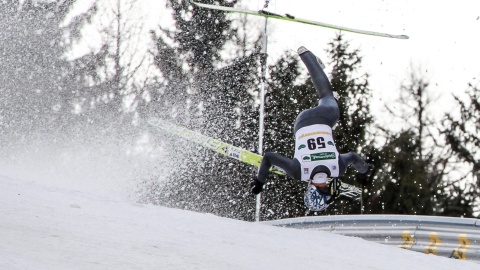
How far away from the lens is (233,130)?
988 inches

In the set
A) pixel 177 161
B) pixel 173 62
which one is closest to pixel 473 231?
pixel 177 161

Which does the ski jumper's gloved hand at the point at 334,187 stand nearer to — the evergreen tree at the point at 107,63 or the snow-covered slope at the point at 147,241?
the snow-covered slope at the point at 147,241

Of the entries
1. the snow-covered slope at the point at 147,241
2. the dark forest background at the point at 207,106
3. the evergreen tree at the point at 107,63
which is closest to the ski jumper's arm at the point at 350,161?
the snow-covered slope at the point at 147,241

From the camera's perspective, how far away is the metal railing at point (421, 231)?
10.6 meters

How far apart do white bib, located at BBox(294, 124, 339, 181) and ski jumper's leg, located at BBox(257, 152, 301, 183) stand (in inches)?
2.5

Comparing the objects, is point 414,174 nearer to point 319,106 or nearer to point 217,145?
point 217,145

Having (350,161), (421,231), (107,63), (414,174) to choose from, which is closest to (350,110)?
(414,174)

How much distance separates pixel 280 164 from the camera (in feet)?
26.2

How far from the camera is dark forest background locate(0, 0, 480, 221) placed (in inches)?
883

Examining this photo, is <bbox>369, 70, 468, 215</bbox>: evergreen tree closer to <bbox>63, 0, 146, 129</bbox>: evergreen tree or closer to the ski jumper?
<bbox>63, 0, 146, 129</bbox>: evergreen tree

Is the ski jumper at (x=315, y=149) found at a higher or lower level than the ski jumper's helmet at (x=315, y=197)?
higher

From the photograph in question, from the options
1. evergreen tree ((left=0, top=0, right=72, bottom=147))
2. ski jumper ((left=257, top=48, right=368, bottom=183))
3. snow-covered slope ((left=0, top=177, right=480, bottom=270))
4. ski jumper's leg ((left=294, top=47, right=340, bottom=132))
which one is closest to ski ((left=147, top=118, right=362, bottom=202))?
evergreen tree ((left=0, top=0, right=72, bottom=147))

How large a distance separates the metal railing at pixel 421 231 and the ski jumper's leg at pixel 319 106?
11.8 feet

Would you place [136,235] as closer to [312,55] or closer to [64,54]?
[312,55]
